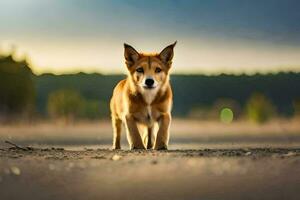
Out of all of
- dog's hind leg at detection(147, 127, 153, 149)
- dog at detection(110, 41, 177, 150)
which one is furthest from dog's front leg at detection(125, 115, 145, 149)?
dog's hind leg at detection(147, 127, 153, 149)

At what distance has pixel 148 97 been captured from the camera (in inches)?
656

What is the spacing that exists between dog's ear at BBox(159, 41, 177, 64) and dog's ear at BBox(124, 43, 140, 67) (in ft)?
1.66

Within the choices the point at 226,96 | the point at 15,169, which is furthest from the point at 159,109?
the point at 226,96

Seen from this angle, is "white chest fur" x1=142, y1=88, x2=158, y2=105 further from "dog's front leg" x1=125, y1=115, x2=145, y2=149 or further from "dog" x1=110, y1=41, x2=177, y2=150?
"dog's front leg" x1=125, y1=115, x2=145, y2=149

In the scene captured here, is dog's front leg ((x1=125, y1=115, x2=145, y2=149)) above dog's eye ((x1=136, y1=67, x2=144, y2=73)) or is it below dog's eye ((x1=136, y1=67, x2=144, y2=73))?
below

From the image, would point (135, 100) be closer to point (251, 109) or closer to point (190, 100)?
point (251, 109)

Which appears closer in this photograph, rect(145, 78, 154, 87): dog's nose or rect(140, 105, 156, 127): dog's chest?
rect(145, 78, 154, 87): dog's nose

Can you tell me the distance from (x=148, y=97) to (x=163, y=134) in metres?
0.84

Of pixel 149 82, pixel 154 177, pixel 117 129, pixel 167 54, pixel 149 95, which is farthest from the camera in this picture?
pixel 117 129

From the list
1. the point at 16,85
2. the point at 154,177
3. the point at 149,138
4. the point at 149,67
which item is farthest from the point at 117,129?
the point at 16,85

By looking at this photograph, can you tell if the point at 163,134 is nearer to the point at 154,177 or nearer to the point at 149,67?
the point at 149,67

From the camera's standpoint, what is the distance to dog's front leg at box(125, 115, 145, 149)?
16.7 meters

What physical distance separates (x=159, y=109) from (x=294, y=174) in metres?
5.36

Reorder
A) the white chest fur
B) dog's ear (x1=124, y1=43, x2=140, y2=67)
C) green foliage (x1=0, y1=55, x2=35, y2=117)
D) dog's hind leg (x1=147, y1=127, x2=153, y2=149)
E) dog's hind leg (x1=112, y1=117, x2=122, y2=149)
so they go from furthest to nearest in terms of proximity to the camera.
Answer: green foliage (x1=0, y1=55, x2=35, y2=117)
dog's hind leg (x1=112, y1=117, x2=122, y2=149)
dog's hind leg (x1=147, y1=127, x2=153, y2=149)
the white chest fur
dog's ear (x1=124, y1=43, x2=140, y2=67)
